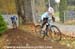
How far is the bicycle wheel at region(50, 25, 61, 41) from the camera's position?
1483cm

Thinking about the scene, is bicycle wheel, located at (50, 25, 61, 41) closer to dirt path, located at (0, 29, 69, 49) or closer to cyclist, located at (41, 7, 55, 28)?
cyclist, located at (41, 7, 55, 28)

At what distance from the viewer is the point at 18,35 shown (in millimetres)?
16750

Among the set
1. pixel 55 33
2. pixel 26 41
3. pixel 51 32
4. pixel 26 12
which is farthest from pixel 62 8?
pixel 26 41

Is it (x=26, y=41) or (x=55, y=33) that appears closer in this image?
(x=26, y=41)

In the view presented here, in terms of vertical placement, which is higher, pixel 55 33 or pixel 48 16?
pixel 48 16

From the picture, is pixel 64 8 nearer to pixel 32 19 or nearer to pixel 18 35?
pixel 32 19

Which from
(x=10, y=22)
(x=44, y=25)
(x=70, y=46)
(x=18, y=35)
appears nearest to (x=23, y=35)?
(x=18, y=35)

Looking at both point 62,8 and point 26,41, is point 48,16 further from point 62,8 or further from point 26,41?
point 62,8

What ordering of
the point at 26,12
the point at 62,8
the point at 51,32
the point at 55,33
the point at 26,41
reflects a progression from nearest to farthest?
the point at 26,41 < the point at 55,33 < the point at 51,32 < the point at 26,12 < the point at 62,8

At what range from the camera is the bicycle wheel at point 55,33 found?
584 inches

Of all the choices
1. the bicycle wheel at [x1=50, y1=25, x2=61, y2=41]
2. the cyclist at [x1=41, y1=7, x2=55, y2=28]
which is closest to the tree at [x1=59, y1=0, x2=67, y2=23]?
the bicycle wheel at [x1=50, y1=25, x2=61, y2=41]

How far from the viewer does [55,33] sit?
1495 cm

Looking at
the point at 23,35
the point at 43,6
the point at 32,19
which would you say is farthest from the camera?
the point at 43,6

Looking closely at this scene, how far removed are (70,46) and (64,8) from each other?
→ 21231mm
